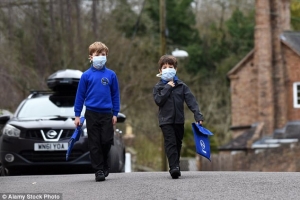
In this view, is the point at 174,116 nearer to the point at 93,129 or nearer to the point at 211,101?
the point at 93,129

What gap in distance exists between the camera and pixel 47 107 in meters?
17.7

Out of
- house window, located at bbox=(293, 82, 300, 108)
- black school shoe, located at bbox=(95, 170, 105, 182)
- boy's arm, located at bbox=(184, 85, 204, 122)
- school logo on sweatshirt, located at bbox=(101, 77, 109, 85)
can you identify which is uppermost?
house window, located at bbox=(293, 82, 300, 108)

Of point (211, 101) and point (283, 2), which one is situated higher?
point (283, 2)

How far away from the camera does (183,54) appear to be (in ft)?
117

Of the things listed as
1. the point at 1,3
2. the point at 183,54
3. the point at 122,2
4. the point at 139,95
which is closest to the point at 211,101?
the point at 122,2

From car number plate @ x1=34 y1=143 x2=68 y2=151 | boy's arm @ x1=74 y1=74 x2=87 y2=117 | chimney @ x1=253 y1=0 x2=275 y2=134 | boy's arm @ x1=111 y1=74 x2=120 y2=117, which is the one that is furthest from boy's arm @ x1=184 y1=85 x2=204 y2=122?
chimney @ x1=253 y1=0 x2=275 y2=134

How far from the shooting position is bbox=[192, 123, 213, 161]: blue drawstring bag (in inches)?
531

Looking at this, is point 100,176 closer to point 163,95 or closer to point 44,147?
point 163,95

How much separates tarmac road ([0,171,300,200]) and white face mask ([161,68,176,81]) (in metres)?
1.30

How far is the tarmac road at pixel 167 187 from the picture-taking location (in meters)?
11.0

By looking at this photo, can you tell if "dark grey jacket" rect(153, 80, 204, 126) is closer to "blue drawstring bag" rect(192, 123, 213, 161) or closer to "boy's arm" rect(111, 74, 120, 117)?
"blue drawstring bag" rect(192, 123, 213, 161)

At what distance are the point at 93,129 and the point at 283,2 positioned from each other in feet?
138

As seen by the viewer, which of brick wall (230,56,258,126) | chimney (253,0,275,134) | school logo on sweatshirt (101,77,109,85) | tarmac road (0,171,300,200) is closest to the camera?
tarmac road (0,171,300,200)

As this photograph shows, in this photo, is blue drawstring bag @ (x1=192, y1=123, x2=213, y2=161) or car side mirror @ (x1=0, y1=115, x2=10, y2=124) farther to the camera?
car side mirror @ (x1=0, y1=115, x2=10, y2=124)
